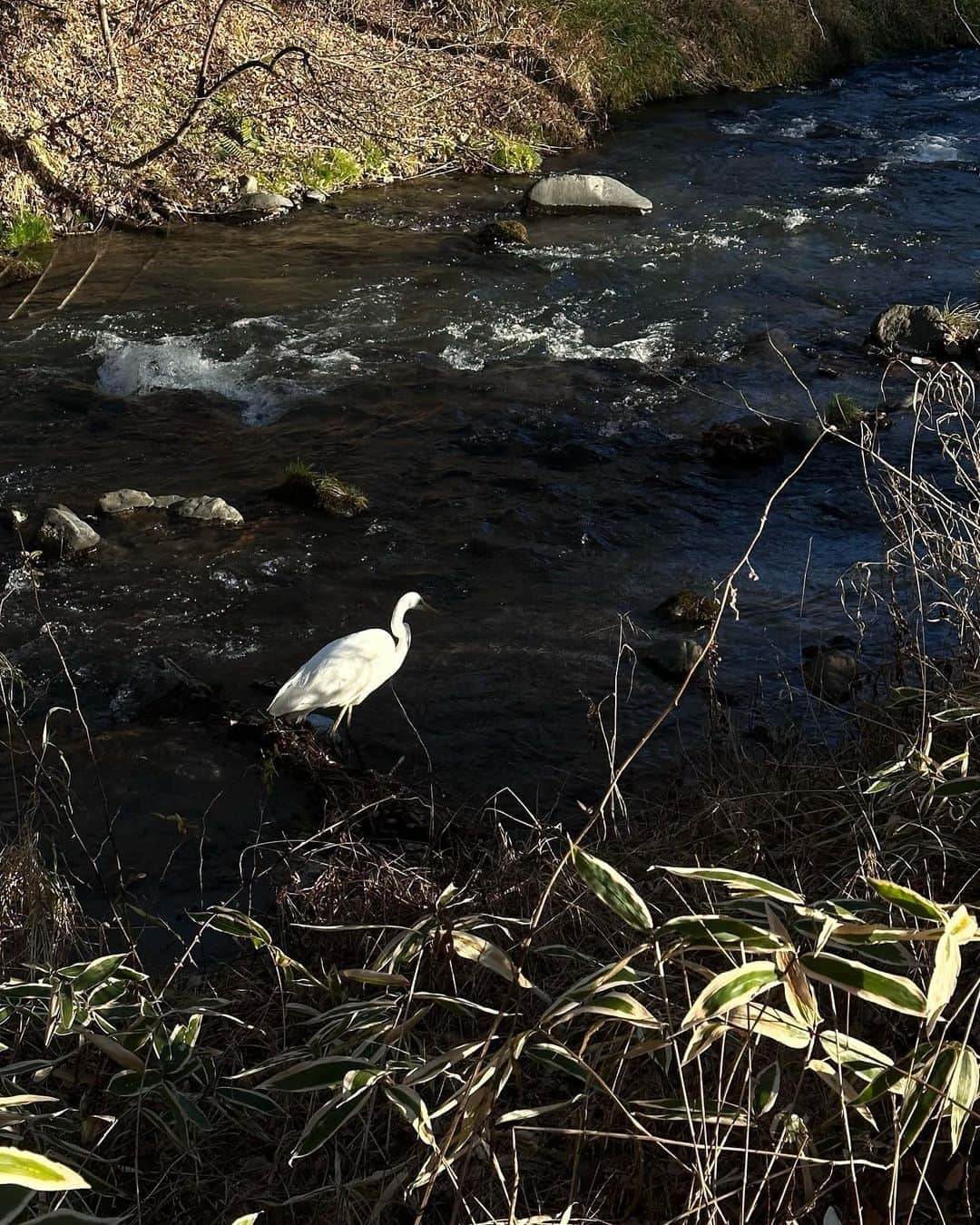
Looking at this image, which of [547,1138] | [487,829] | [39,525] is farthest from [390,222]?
[547,1138]

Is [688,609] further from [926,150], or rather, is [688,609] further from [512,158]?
[926,150]

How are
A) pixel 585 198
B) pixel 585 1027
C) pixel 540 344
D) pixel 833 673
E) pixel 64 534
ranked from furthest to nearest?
pixel 585 198, pixel 540 344, pixel 64 534, pixel 833 673, pixel 585 1027

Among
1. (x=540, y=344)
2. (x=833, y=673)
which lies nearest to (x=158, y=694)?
(x=833, y=673)

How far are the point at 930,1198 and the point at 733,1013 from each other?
661 millimetres

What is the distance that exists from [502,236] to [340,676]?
7851mm

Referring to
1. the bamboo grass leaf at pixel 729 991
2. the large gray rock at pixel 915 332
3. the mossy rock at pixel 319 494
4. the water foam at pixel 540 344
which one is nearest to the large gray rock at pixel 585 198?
the water foam at pixel 540 344

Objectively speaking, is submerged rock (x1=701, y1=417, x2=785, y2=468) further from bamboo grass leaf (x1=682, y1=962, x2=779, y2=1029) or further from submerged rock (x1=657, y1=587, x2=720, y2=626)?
bamboo grass leaf (x1=682, y1=962, x2=779, y2=1029)

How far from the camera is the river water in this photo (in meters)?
5.84

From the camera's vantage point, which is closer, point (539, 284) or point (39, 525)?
point (39, 525)

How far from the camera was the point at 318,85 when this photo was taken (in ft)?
45.7

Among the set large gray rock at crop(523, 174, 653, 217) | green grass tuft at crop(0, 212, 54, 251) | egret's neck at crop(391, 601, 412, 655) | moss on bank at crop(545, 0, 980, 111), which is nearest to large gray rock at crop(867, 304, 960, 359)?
large gray rock at crop(523, 174, 653, 217)

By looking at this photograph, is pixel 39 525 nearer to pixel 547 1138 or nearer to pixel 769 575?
pixel 769 575

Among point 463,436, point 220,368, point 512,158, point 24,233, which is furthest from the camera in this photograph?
point 512,158

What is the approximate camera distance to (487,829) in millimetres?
4422
